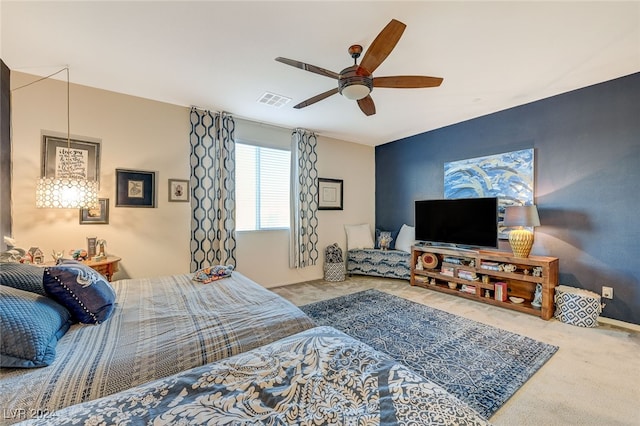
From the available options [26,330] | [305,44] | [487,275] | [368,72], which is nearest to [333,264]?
[487,275]

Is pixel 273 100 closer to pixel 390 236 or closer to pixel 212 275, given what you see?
pixel 212 275

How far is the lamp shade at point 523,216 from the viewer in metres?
3.01

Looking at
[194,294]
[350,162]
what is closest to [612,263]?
[350,162]

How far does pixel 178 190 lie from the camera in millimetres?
3377

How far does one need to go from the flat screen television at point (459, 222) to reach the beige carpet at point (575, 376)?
91 cm

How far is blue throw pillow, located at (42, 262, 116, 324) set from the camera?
4.58ft

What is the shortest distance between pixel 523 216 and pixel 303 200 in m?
3.01

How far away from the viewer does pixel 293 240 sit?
4316 millimetres

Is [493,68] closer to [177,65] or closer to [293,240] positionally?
[177,65]

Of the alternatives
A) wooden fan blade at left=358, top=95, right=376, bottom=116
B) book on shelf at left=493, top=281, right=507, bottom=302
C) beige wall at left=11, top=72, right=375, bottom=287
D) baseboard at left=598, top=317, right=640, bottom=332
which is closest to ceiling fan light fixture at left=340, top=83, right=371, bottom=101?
wooden fan blade at left=358, top=95, right=376, bottom=116

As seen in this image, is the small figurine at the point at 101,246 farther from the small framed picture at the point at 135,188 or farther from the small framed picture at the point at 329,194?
the small framed picture at the point at 329,194

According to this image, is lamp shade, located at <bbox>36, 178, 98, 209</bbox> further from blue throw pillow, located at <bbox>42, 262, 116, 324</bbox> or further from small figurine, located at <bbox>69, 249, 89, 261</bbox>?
blue throw pillow, located at <bbox>42, 262, 116, 324</bbox>

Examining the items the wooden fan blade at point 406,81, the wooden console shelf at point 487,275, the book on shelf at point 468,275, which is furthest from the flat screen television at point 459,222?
the wooden fan blade at point 406,81

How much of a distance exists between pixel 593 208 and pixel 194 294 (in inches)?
165
